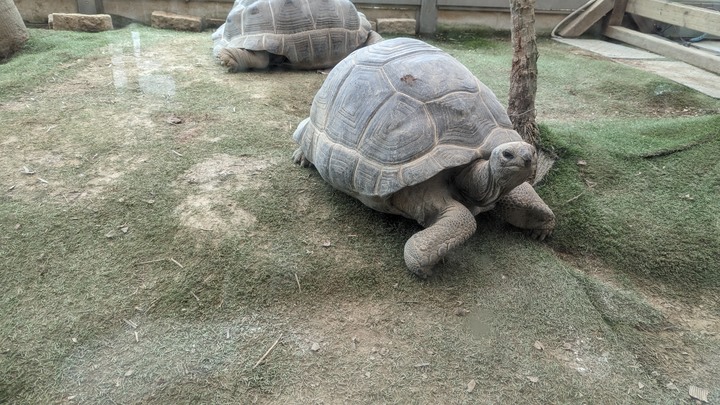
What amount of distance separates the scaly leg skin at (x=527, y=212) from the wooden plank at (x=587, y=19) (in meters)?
5.57

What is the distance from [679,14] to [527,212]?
510cm

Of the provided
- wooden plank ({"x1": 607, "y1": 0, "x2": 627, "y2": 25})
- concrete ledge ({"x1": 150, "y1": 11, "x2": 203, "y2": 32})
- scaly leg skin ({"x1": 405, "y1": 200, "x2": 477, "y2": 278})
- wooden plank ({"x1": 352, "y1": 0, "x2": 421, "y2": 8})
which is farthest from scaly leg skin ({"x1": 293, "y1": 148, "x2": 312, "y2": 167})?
wooden plank ({"x1": 607, "y1": 0, "x2": 627, "y2": 25})

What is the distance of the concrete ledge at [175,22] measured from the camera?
6516 millimetres

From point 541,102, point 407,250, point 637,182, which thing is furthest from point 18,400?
point 541,102

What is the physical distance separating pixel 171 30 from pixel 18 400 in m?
5.86

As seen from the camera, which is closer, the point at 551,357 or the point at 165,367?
the point at 165,367

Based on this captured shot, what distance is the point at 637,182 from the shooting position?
2.98 meters

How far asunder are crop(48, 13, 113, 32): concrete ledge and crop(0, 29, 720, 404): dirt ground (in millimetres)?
3576

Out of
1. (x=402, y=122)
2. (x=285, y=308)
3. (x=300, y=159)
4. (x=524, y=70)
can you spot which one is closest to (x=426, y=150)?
(x=402, y=122)

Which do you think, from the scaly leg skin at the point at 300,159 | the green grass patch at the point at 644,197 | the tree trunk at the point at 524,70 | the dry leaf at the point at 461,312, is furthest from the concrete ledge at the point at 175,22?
the dry leaf at the point at 461,312

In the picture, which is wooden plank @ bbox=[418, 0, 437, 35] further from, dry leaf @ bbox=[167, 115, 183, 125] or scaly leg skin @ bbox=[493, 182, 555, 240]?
scaly leg skin @ bbox=[493, 182, 555, 240]

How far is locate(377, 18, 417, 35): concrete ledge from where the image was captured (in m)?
6.96

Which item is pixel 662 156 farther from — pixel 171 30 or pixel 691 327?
pixel 171 30

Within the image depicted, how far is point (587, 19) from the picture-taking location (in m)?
7.08
